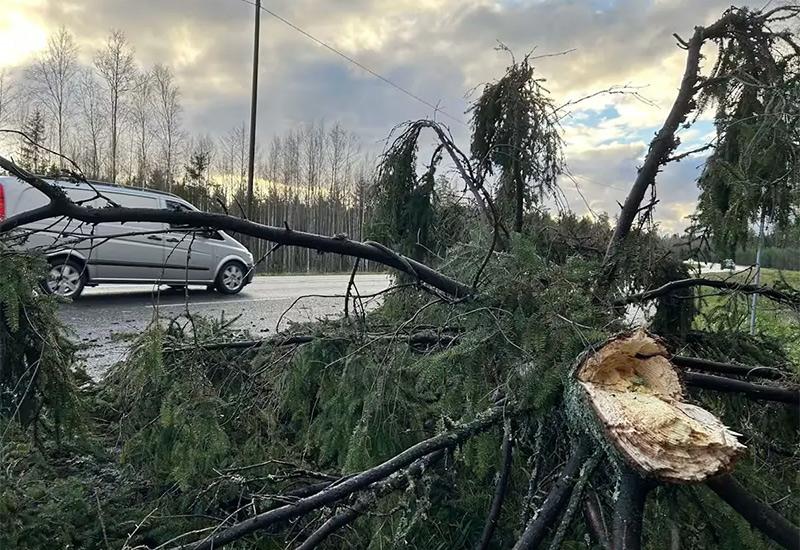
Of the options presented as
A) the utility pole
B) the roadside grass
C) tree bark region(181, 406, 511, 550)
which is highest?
the utility pole

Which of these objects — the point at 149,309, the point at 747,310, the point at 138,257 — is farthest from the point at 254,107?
the point at 747,310

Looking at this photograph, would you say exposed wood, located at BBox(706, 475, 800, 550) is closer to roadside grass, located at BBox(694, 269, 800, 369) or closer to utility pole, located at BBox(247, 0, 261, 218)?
roadside grass, located at BBox(694, 269, 800, 369)

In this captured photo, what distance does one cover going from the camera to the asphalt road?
4.29 metres

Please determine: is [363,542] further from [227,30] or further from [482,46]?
[227,30]

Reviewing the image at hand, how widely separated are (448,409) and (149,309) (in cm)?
581

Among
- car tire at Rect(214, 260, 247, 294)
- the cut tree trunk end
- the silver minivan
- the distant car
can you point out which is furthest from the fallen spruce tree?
car tire at Rect(214, 260, 247, 294)

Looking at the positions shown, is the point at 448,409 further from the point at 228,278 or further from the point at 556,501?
the point at 228,278

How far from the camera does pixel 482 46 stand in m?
3.08

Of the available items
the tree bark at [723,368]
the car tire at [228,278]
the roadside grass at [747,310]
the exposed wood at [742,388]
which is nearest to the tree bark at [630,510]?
the exposed wood at [742,388]

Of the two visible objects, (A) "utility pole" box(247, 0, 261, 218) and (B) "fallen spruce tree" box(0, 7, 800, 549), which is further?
(A) "utility pole" box(247, 0, 261, 218)

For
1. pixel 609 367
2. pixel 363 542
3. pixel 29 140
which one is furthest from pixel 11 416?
pixel 609 367

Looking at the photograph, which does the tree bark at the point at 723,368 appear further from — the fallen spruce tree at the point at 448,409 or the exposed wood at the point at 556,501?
the exposed wood at the point at 556,501

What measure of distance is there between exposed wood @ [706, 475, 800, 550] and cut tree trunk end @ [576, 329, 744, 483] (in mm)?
213

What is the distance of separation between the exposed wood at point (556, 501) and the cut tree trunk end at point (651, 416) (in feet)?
0.61
